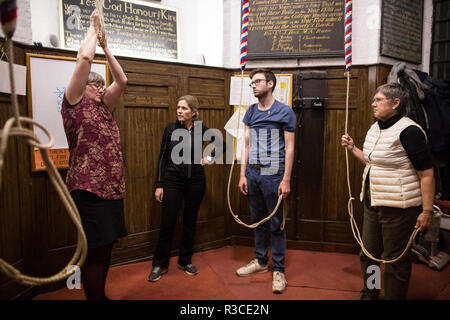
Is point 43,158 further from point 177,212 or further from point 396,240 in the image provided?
point 396,240

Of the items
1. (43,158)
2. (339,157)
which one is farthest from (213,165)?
(43,158)

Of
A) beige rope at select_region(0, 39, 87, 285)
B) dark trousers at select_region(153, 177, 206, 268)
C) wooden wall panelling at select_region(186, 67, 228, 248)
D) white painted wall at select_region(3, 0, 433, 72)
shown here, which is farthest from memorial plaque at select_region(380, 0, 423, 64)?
beige rope at select_region(0, 39, 87, 285)

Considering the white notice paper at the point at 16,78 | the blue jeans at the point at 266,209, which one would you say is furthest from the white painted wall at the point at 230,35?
the blue jeans at the point at 266,209

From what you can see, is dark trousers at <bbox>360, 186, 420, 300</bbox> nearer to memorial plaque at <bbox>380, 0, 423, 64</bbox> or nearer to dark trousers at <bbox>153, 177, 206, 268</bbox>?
dark trousers at <bbox>153, 177, 206, 268</bbox>

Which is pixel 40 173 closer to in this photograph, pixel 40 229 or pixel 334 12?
pixel 40 229

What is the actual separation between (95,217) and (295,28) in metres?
2.64

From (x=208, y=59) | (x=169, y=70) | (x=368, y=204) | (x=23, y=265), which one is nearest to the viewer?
(x=368, y=204)

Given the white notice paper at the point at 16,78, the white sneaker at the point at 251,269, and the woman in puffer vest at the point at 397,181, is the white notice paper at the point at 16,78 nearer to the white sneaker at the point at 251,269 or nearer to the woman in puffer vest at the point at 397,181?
the white sneaker at the point at 251,269

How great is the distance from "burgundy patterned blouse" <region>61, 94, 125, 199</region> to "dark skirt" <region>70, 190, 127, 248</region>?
5cm

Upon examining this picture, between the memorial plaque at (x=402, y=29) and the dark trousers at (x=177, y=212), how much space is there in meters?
2.27

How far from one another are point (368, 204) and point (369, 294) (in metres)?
0.69

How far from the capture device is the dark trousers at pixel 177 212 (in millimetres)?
2594

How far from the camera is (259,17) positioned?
3205 millimetres
